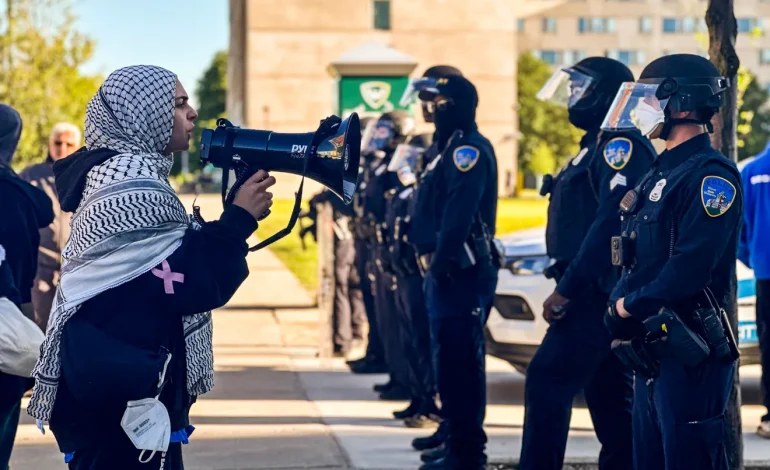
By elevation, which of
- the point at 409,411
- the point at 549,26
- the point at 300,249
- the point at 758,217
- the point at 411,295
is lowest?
the point at 300,249

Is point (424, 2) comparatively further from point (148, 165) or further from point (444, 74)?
point (148, 165)

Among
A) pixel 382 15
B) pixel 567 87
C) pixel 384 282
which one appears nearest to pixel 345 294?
pixel 384 282

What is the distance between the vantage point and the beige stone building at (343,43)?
57.6 metres

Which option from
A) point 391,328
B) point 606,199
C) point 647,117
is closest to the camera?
point 647,117

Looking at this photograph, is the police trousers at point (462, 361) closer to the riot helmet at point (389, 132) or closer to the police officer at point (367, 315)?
the riot helmet at point (389, 132)

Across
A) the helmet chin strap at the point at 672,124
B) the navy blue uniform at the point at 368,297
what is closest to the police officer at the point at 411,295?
the navy blue uniform at the point at 368,297

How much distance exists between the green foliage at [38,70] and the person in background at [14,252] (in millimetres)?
17836

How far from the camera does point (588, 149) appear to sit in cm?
572

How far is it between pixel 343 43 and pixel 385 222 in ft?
166

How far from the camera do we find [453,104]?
272 inches

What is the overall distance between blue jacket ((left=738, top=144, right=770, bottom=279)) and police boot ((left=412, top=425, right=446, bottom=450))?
7.04 feet

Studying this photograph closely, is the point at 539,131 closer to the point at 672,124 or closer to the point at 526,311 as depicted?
the point at 526,311

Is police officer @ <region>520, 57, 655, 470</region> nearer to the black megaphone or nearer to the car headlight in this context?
the black megaphone

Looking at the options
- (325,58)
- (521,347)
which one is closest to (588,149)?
(521,347)
